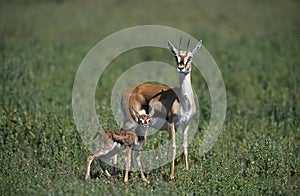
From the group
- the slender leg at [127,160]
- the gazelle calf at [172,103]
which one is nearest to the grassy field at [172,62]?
the slender leg at [127,160]

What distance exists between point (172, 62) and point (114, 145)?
979cm

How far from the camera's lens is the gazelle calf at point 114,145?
8781 mm

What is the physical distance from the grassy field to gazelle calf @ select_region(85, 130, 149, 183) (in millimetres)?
245

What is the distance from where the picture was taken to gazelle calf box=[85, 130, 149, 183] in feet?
28.8

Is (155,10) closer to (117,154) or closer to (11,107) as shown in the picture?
(11,107)

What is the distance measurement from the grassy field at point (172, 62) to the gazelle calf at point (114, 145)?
0.24 m

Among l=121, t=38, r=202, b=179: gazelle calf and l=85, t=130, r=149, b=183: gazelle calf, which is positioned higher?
l=121, t=38, r=202, b=179: gazelle calf

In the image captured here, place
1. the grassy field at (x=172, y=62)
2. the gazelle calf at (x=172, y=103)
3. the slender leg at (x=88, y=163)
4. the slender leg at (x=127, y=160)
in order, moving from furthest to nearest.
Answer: the gazelle calf at (x=172, y=103), the slender leg at (x=127, y=160), the slender leg at (x=88, y=163), the grassy field at (x=172, y=62)

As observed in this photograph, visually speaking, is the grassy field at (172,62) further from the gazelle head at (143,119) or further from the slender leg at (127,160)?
the gazelle head at (143,119)

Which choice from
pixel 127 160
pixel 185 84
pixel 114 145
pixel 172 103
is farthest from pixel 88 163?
pixel 185 84

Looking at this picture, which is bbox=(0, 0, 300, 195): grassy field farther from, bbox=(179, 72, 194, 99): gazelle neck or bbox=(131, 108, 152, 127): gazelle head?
bbox=(179, 72, 194, 99): gazelle neck

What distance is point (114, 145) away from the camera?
8836 mm

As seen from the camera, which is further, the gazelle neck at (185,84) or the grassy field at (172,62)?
the gazelle neck at (185,84)

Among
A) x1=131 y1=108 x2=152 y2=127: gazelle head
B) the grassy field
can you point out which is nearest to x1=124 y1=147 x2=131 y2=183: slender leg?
the grassy field
